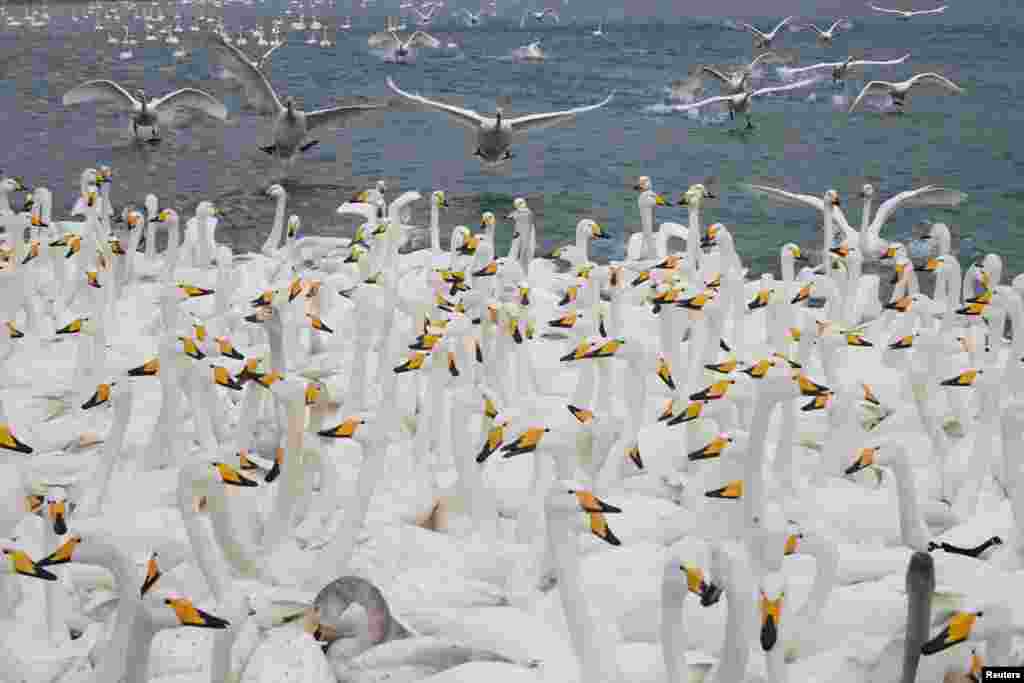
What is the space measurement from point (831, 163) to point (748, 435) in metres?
22.2

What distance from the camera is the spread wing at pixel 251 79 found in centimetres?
2252

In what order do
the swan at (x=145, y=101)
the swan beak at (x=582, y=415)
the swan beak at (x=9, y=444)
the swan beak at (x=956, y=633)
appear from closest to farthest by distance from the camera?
the swan beak at (x=956, y=633), the swan beak at (x=9, y=444), the swan beak at (x=582, y=415), the swan at (x=145, y=101)

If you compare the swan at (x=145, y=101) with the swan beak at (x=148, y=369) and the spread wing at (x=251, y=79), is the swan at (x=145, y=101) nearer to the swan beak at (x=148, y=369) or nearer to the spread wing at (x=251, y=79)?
the spread wing at (x=251, y=79)

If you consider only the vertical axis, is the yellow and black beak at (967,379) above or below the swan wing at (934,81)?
below

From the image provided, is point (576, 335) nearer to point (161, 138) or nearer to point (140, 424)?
point (140, 424)

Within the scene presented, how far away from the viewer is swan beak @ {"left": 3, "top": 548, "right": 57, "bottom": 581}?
17.3ft

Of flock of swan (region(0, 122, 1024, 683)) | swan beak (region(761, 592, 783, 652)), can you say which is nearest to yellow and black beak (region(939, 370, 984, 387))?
flock of swan (region(0, 122, 1024, 683))

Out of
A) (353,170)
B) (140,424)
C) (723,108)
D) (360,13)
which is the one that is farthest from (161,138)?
(360,13)

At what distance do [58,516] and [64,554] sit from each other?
3.05 feet

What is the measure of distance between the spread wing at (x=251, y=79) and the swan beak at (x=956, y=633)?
1957 centimetres

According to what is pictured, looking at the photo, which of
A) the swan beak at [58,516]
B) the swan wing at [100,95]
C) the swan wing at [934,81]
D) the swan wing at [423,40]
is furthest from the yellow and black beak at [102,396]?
the swan wing at [423,40]

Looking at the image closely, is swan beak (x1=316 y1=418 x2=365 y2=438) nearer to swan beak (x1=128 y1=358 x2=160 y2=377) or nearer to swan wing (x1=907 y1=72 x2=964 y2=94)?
swan beak (x1=128 y1=358 x2=160 y2=377)

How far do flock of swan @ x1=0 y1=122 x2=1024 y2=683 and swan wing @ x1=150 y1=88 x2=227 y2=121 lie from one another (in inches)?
518

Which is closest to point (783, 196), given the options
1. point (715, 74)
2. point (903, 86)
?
point (715, 74)
